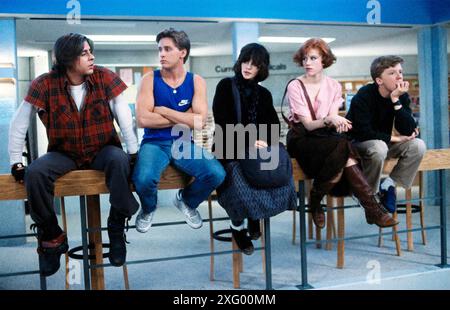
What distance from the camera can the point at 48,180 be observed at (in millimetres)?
2430

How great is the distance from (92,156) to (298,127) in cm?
134

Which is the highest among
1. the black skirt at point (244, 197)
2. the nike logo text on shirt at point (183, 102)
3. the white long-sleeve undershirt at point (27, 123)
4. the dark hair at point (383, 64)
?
the dark hair at point (383, 64)

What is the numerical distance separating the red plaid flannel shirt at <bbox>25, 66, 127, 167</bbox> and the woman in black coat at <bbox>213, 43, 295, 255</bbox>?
25.4 inches

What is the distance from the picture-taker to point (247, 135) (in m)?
2.84

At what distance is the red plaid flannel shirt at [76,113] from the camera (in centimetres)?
253

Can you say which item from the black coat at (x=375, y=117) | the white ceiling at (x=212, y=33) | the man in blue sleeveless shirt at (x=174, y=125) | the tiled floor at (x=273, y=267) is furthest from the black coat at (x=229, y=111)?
the white ceiling at (x=212, y=33)

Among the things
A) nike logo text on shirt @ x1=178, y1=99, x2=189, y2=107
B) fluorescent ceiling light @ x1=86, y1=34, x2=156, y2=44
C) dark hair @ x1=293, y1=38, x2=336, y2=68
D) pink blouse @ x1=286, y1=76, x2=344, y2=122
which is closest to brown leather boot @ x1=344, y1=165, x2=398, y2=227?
pink blouse @ x1=286, y1=76, x2=344, y2=122

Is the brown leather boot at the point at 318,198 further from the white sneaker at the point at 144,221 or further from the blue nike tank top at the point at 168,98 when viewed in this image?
the white sneaker at the point at 144,221

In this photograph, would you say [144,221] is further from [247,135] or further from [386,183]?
[386,183]

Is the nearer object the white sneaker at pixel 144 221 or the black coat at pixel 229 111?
the white sneaker at pixel 144 221

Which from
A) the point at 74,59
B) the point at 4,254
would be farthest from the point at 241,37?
the point at 4,254

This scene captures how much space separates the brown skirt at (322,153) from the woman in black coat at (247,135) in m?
0.20

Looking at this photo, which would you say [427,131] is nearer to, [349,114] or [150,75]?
[349,114]

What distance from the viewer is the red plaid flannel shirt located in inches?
99.7
